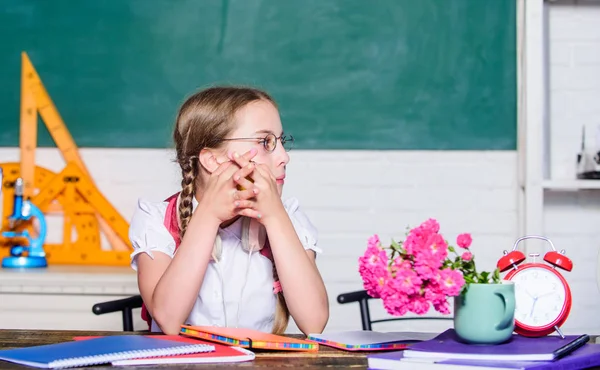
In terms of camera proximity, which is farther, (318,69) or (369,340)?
(318,69)

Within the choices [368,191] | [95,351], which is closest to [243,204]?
[95,351]

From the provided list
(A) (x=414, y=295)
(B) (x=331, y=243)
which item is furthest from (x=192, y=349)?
(B) (x=331, y=243)

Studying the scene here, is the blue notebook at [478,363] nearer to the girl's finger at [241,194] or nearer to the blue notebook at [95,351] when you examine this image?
the blue notebook at [95,351]

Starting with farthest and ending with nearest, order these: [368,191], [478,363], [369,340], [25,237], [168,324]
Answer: [368,191] → [25,237] → [168,324] → [369,340] → [478,363]

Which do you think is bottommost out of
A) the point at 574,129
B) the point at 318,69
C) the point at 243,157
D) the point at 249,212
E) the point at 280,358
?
the point at 280,358

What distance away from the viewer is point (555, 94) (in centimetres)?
277

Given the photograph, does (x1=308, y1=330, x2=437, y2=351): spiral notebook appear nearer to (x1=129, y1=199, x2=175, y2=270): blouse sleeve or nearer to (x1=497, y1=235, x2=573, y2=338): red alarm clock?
(x1=497, y1=235, x2=573, y2=338): red alarm clock

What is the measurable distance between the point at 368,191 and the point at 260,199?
1.22 metres

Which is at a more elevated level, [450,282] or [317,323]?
[450,282]

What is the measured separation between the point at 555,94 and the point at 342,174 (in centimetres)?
77

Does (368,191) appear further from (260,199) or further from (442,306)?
(442,306)

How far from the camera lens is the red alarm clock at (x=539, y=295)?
4.27 ft

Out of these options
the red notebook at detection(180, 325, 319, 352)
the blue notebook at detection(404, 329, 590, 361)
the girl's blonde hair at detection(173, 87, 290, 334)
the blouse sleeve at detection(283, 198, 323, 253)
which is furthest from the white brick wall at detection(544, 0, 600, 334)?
the red notebook at detection(180, 325, 319, 352)

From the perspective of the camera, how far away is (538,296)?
1.32 meters
